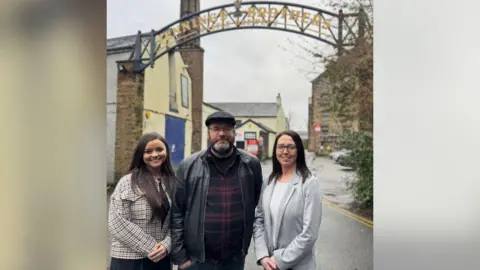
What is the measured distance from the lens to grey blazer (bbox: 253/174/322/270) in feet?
5.57

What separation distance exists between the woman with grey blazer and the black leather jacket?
65 millimetres

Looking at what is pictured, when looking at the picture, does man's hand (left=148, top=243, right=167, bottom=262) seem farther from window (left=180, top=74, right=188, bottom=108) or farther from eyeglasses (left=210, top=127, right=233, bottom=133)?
window (left=180, top=74, right=188, bottom=108)

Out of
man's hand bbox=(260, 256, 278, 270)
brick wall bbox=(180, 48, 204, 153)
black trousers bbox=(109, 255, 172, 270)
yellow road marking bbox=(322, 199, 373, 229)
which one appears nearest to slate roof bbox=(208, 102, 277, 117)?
brick wall bbox=(180, 48, 204, 153)

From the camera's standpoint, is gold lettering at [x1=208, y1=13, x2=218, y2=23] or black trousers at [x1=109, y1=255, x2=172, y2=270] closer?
black trousers at [x1=109, y1=255, x2=172, y2=270]

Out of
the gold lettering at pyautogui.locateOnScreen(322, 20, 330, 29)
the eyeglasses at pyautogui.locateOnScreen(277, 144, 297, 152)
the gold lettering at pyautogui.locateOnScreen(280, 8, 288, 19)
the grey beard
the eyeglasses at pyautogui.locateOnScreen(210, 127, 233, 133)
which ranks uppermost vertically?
the gold lettering at pyautogui.locateOnScreen(280, 8, 288, 19)

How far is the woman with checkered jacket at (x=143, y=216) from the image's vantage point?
183cm

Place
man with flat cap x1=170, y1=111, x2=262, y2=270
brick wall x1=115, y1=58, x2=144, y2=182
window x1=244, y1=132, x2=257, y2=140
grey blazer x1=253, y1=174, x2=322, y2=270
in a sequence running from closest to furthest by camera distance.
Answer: grey blazer x1=253, y1=174, x2=322, y2=270, man with flat cap x1=170, y1=111, x2=262, y2=270, window x1=244, y1=132, x2=257, y2=140, brick wall x1=115, y1=58, x2=144, y2=182

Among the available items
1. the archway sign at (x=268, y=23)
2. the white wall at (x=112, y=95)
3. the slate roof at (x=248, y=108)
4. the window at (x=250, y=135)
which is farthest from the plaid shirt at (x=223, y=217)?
the archway sign at (x=268, y=23)

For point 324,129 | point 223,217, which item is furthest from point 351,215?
point 223,217
